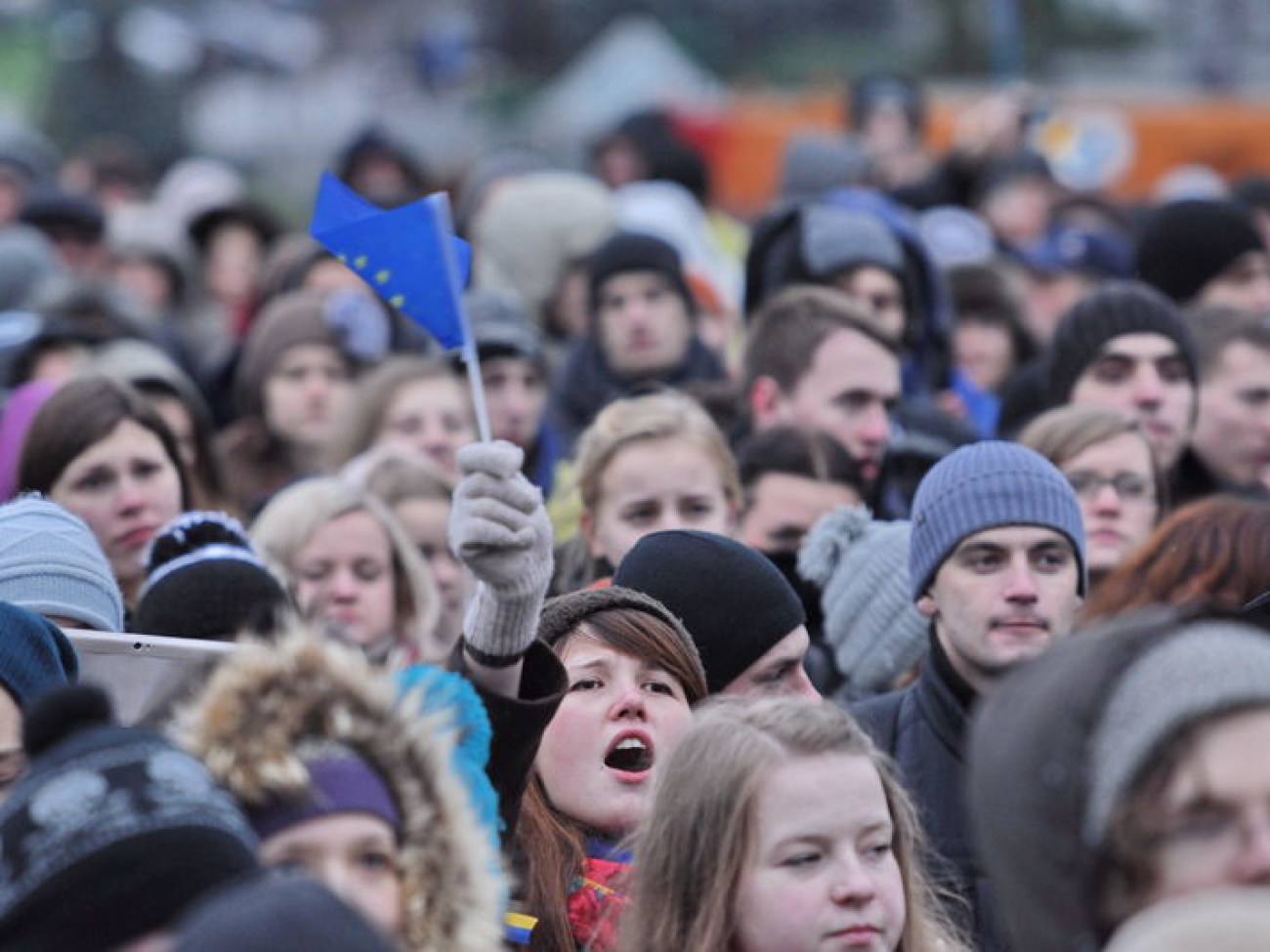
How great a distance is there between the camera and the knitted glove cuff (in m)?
4.25

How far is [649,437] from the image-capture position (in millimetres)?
6750

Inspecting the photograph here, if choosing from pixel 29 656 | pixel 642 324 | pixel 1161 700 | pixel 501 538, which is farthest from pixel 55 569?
pixel 642 324

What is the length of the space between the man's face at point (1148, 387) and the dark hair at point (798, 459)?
109 centimetres

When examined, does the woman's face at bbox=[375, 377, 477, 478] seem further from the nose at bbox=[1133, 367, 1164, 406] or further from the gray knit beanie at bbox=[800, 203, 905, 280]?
the nose at bbox=[1133, 367, 1164, 406]

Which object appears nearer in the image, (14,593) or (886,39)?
(14,593)

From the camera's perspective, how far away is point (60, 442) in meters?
6.68

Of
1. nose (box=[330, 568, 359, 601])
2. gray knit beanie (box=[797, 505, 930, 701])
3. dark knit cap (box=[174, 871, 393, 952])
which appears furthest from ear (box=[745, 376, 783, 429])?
dark knit cap (box=[174, 871, 393, 952])

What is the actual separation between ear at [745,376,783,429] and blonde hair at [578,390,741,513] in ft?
3.46

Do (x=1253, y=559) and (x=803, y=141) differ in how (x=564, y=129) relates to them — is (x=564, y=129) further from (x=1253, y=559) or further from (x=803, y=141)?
(x=1253, y=559)

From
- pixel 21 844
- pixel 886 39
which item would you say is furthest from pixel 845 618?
pixel 886 39

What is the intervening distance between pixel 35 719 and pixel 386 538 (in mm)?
3771

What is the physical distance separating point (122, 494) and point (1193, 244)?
5.13 m

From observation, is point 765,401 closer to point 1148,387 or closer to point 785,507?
point 785,507

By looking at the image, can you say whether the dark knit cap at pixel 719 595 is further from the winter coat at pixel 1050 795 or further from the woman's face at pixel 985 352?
the woman's face at pixel 985 352
